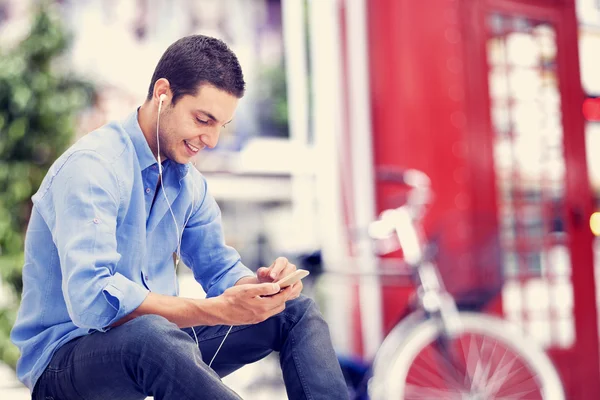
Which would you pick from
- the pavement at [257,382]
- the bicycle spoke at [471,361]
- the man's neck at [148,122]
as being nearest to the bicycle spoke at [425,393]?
the bicycle spoke at [471,361]

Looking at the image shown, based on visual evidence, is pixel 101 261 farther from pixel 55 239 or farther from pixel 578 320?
pixel 578 320

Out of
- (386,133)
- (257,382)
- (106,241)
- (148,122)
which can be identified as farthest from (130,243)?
(386,133)

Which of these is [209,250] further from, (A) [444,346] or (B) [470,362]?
(B) [470,362]

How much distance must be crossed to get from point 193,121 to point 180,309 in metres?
0.38

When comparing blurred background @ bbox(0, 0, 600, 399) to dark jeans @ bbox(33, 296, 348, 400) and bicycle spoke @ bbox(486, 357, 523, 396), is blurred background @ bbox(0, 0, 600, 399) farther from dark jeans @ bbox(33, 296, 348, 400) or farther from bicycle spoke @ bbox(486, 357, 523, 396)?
dark jeans @ bbox(33, 296, 348, 400)

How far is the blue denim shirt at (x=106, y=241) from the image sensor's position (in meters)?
1.40

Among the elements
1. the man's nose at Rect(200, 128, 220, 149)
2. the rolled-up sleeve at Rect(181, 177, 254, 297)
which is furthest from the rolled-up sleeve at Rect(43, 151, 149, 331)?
the rolled-up sleeve at Rect(181, 177, 254, 297)

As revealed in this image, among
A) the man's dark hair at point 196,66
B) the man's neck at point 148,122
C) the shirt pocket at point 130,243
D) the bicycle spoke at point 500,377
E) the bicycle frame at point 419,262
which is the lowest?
the bicycle spoke at point 500,377

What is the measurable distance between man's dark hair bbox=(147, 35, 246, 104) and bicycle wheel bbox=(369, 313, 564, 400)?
6.19 feet

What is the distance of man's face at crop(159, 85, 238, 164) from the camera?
5.03 feet

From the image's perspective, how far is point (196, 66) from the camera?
1.51 m

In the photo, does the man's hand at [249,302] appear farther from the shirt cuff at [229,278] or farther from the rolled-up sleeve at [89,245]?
the shirt cuff at [229,278]

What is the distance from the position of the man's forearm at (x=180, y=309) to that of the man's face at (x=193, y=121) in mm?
304

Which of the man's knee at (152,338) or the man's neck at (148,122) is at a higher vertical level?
the man's neck at (148,122)
